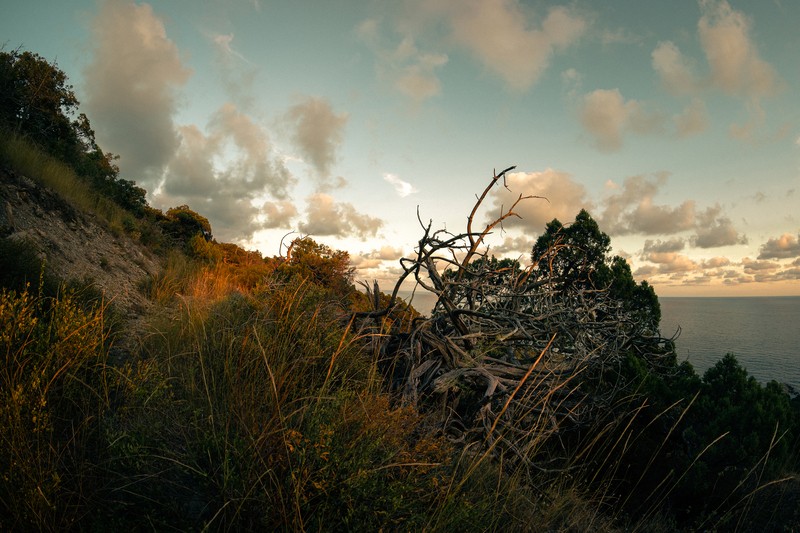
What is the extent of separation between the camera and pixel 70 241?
6.76m

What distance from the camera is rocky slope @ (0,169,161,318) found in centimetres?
566

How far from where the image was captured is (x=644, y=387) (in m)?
4.67

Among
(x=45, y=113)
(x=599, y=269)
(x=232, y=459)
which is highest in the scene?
(x=45, y=113)

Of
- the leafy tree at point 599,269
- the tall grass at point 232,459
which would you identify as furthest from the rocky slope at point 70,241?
the leafy tree at point 599,269

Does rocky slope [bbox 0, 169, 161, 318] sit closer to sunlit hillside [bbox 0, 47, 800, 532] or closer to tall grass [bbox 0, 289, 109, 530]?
sunlit hillside [bbox 0, 47, 800, 532]

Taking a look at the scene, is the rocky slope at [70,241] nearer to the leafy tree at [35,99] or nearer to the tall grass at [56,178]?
the tall grass at [56,178]

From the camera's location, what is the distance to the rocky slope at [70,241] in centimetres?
566

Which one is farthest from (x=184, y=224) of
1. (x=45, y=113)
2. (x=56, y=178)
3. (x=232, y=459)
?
(x=232, y=459)

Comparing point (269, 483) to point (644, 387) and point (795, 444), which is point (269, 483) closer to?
point (644, 387)

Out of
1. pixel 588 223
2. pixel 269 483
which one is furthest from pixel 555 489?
pixel 588 223

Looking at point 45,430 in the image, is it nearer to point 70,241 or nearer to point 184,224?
point 70,241

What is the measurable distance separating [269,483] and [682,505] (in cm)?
422

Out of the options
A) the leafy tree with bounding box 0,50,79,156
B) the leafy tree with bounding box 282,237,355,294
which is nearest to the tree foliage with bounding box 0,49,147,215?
the leafy tree with bounding box 0,50,79,156

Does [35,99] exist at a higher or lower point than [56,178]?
higher
